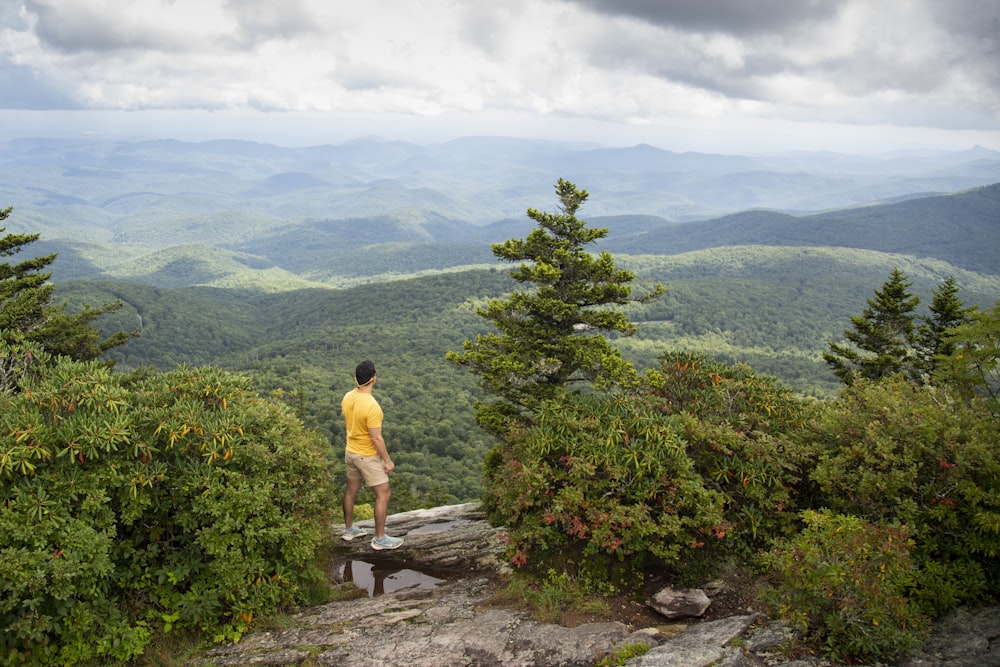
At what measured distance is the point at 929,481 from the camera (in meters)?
6.76

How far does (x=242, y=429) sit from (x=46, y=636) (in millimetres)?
2636

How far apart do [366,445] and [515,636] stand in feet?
11.6

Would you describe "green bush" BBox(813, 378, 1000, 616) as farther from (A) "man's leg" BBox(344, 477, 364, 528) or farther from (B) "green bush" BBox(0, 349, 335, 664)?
(B) "green bush" BBox(0, 349, 335, 664)

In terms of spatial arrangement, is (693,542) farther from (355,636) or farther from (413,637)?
(355,636)

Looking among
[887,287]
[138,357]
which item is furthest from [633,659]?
[138,357]

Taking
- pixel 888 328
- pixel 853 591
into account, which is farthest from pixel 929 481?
pixel 888 328

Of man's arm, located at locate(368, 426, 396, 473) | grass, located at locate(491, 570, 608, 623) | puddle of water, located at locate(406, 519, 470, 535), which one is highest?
man's arm, located at locate(368, 426, 396, 473)

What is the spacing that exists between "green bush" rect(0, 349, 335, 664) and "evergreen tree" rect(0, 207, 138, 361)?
66.9 feet

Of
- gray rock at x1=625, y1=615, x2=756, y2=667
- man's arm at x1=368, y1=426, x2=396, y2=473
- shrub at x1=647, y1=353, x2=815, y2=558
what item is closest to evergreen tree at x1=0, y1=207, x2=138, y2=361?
man's arm at x1=368, y1=426, x2=396, y2=473

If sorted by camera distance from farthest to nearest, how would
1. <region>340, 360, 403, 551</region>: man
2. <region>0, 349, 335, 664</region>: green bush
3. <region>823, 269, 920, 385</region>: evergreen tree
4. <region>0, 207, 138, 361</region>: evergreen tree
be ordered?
<region>823, 269, 920, 385</region>: evergreen tree
<region>0, 207, 138, 361</region>: evergreen tree
<region>340, 360, 403, 551</region>: man
<region>0, 349, 335, 664</region>: green bush

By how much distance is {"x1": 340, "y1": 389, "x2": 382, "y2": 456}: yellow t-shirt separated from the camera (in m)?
8.14

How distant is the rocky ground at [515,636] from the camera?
5340 mm

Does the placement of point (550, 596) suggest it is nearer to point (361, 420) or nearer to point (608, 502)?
point (608, 502)

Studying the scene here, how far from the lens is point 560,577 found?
22.9 feet
